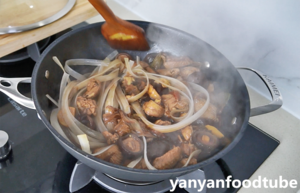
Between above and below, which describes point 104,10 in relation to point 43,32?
above

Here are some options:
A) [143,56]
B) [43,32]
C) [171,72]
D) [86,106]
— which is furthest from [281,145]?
[43,32]

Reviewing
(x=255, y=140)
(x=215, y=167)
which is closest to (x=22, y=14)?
(x=215, y=167)

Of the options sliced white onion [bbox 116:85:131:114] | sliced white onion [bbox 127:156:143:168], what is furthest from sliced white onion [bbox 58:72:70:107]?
sliced white onion [bbox 127:156:143:168]

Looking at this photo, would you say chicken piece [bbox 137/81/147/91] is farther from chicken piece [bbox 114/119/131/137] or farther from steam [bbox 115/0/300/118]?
steam [bbox 115/0/300/118]

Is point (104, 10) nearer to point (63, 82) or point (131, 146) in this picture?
point (63, 82)

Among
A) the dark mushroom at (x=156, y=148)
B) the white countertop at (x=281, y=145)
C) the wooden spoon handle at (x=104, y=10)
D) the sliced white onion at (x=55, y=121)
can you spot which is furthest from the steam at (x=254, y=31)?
the sliced white onion at (x=55, y=121)

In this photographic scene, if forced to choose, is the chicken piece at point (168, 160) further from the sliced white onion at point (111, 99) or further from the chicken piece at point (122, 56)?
the chicken piece at point (122, 56)
